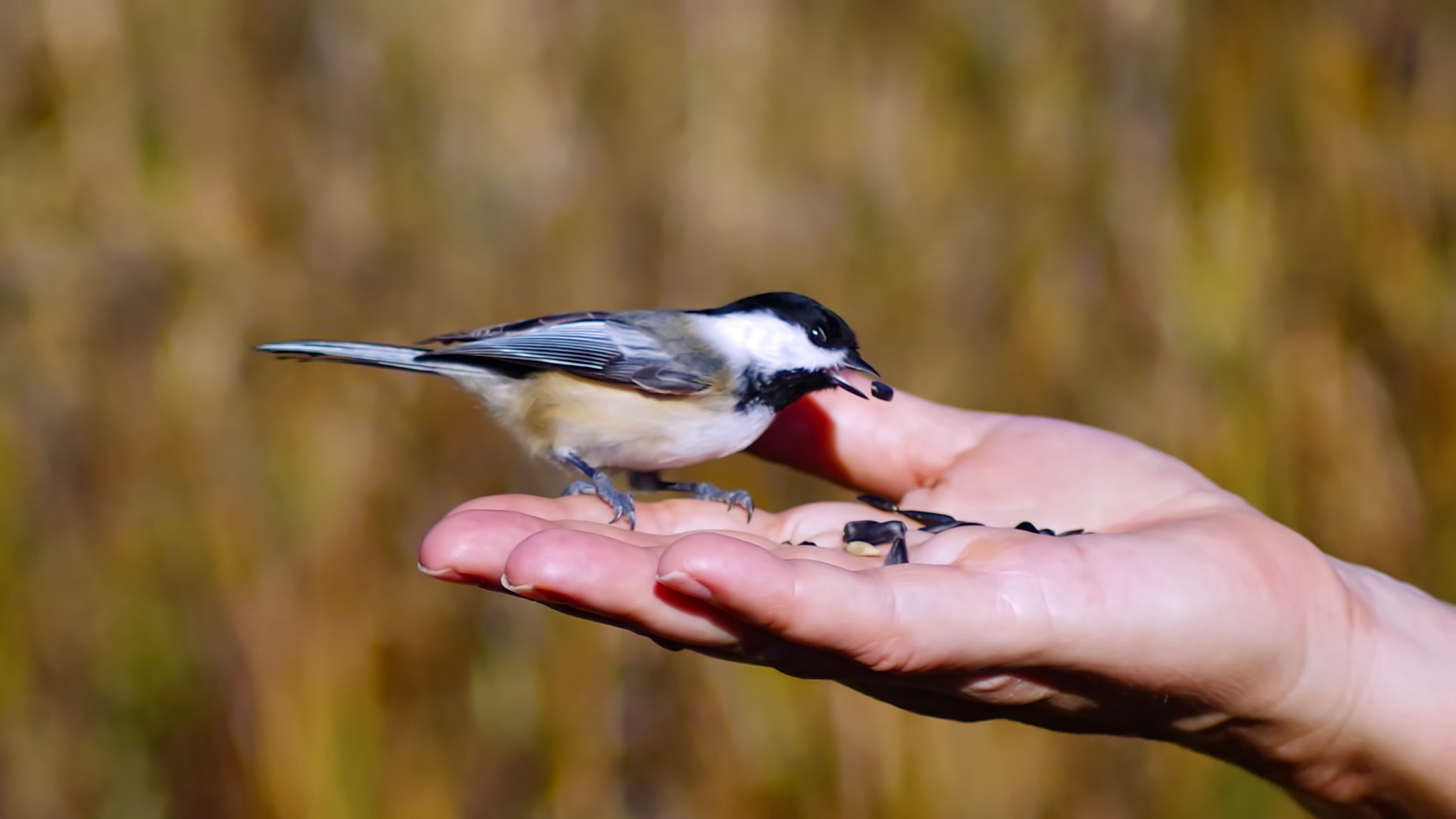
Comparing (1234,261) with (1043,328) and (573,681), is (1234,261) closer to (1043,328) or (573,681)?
(1043,328)

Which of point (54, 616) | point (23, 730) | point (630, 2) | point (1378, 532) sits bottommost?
point (23, 730)

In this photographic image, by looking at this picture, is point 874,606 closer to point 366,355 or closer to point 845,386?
point 845,386

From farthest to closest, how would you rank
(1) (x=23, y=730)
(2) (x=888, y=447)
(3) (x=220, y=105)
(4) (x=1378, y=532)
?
1. (4) (x=1378, y=532)
2. (3) (x=220, y=105)
3. (2) (x=888, y=447)
4. (1) (x=23, y=730)

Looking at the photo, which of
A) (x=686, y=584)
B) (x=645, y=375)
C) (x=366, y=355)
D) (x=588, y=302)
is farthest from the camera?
(x=588, y=302)

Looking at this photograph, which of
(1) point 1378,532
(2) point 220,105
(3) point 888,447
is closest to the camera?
(3) point 888,447

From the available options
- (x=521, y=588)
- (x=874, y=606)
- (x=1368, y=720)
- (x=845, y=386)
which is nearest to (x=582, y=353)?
(x=845, y=386)

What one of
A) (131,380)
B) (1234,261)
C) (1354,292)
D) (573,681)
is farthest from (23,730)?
(1354,292)

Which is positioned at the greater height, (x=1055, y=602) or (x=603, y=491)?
(x=1055, y=602)
